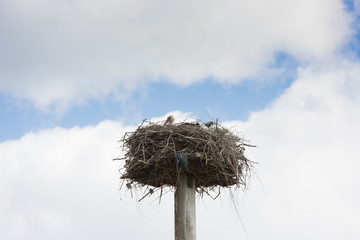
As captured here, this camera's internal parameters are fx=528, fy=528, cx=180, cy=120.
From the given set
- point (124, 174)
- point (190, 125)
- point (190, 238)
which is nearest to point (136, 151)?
point (124, 174)

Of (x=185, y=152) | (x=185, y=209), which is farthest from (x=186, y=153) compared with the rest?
(x=185, y=209)

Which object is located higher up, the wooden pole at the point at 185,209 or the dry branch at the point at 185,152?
the dry branch at the point at 185,152

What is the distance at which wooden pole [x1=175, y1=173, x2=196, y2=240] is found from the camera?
303 inches

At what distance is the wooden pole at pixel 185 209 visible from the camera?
303 inches

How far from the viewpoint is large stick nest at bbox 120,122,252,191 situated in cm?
780

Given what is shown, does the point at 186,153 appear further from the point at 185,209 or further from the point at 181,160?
the point at 185,209

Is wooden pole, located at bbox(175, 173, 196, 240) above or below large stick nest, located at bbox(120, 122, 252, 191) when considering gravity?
below

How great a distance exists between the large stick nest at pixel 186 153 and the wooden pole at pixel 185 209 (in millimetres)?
143

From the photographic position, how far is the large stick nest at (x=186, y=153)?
780cm

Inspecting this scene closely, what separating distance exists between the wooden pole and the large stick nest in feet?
0.47

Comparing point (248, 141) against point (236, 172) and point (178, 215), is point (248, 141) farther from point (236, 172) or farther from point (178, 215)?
point (178, 215)

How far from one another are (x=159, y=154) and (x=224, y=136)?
1.20 meters

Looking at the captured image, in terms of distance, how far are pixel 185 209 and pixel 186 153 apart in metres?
0.85

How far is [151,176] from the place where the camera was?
831 centimetres
